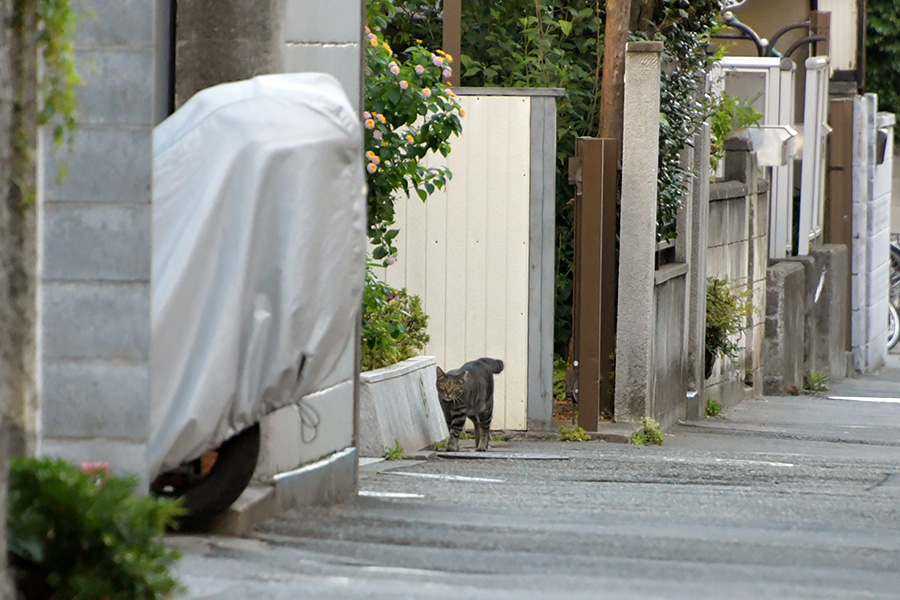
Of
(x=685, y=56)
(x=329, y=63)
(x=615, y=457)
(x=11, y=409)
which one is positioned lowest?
(x=615, y=457)

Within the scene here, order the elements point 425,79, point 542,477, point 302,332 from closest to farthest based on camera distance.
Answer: point 302,332 < point 542,477 < point 425,79

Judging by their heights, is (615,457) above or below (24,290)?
below

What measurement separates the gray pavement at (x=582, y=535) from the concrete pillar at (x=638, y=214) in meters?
1.24

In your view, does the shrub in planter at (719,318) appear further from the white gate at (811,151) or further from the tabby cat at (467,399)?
the white gate at (811,151)

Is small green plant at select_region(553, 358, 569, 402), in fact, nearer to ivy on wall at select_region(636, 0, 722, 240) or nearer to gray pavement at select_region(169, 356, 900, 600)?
ivy on wall at select_region(636, 0, 722, 240)

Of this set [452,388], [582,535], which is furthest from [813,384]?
[582,535]

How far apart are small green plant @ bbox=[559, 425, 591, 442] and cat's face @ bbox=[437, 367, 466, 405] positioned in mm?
1091

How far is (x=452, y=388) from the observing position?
971 cm

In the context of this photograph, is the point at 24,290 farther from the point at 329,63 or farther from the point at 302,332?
the point at 329,63

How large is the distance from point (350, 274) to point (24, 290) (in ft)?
4.57

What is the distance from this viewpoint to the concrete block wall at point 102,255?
12.3 feet

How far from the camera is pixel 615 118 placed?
11.0 m

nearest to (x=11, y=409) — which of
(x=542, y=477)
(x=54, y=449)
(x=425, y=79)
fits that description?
(x=54, y=449)

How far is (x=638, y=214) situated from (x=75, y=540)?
7.93 m
